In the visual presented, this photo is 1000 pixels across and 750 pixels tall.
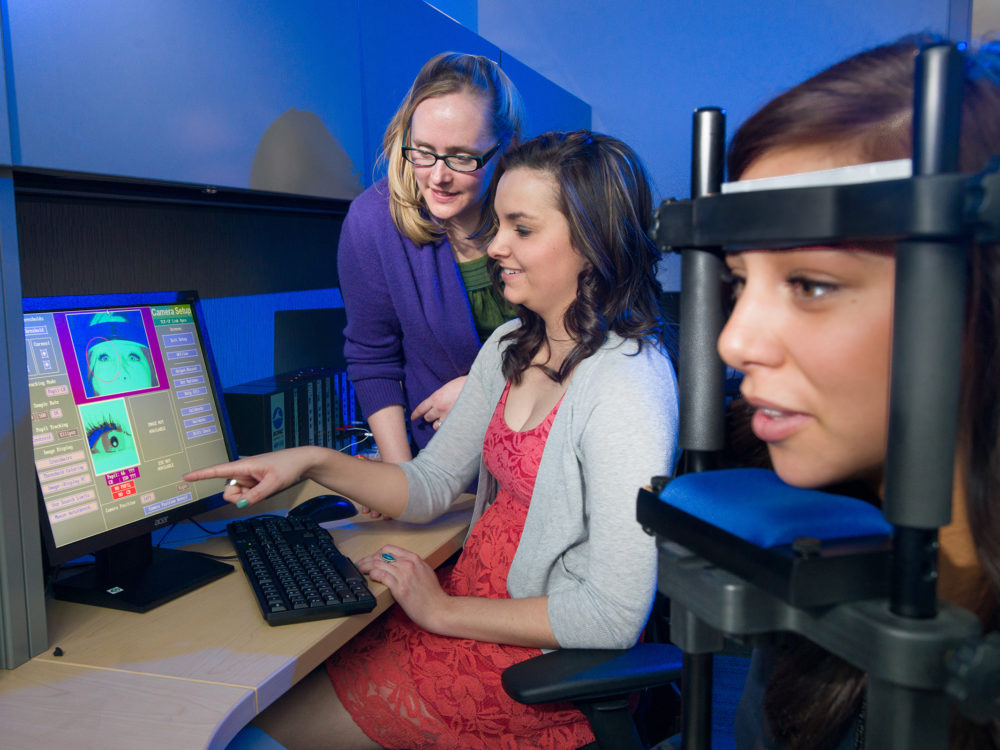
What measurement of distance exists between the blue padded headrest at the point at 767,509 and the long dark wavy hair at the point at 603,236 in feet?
2.59

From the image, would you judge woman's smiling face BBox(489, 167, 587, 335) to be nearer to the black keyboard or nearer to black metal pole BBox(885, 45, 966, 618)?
the black keyboard

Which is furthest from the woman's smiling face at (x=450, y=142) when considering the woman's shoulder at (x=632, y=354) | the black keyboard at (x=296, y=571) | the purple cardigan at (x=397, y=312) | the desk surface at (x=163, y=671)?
the desk surface at (x=163, y=671)

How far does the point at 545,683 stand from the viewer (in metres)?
0.97

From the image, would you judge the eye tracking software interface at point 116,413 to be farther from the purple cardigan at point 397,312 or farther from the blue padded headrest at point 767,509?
the blue padded headrest at point 767,509

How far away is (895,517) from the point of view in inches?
13.4

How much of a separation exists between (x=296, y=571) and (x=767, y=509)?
873 millimetres

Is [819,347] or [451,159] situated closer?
[819,347]

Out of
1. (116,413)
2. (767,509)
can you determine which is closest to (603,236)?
(116,413)

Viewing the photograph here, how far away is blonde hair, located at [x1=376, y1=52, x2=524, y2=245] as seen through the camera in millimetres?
1562

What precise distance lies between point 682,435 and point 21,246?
1.32 m

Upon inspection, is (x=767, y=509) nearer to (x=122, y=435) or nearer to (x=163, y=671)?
(x=163, y=671)

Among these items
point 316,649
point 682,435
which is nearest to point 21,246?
point 316,649

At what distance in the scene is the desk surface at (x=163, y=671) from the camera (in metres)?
0.80

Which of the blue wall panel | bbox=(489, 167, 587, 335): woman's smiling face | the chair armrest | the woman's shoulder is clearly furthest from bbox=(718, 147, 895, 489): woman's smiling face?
the blue wall panel
